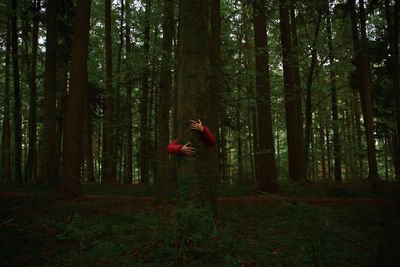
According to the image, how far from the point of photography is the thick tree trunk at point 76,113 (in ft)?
31.3

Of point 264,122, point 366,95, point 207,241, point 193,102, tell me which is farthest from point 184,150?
point 366,95

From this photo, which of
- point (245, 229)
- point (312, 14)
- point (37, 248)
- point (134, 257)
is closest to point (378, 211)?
point (245, 229)

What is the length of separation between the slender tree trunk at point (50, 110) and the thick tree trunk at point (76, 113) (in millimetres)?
3346

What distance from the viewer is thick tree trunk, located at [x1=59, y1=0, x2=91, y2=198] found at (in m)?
9.54

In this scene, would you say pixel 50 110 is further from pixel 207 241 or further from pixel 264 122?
pixel 207 241

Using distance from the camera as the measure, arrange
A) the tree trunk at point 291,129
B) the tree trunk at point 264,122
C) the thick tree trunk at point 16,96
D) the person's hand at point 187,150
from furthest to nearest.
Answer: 1. the tree trunk at point 291,129
2. the thick tree trunk at point 16,96
3. the tree trunk at point 264,122
4. the person's hand at point 187,150

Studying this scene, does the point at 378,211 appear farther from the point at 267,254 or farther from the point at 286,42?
the point at 286,42

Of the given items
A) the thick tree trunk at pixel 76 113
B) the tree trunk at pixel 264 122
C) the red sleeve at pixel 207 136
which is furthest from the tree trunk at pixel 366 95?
the thick tree trunk at pixel 76 113

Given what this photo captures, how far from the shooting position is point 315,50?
1530 centimetres

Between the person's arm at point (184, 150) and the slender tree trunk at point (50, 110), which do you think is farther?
the slender tree trunk at point (50, 110)

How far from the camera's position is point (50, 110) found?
12.7 metres

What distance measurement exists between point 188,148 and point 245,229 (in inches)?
101

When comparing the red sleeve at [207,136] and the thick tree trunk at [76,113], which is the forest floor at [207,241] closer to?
the red sleeve at [207,136]

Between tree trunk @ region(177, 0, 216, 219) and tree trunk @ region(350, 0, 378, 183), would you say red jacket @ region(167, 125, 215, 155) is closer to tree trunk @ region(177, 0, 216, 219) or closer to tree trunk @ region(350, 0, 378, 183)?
tree trunk @ region(177, 0, 216, 219)
